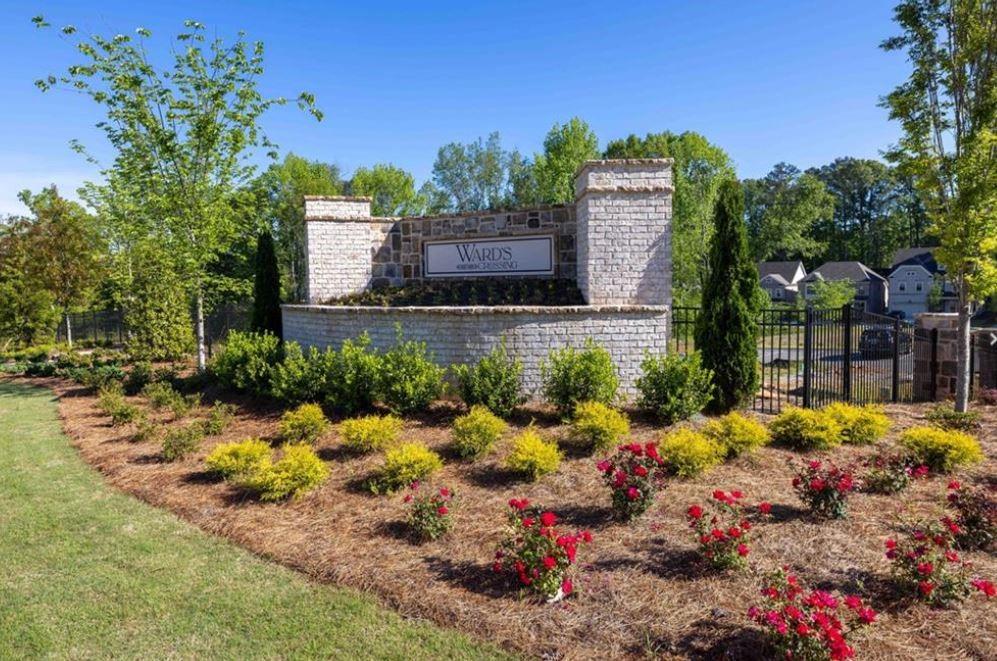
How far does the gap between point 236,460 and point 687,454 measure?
4.76m

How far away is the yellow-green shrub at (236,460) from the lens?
6.20 metres

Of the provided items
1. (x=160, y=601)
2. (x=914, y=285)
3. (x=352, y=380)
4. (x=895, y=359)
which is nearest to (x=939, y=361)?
(x=895, y=359)

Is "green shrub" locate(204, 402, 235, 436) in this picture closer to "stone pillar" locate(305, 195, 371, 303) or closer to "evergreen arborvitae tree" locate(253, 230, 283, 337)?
"evergreen arborvitae tree" locate(253, 230, 283, 337)

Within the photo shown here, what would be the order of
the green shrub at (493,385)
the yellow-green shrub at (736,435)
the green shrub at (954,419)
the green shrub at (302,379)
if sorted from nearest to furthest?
the yellow-green shrub at (736,435) < the green shrub at (954,419) < the green shrub at (493,385) < the green shrub at (302,379)

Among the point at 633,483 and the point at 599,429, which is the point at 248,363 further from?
the point at 633,483

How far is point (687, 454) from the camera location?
18.6 ft

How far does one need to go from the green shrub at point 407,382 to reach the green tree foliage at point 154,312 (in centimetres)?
695

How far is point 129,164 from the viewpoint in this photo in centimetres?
1129

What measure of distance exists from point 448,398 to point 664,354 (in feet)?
10.6

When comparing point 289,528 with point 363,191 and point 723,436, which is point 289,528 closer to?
point 723,436

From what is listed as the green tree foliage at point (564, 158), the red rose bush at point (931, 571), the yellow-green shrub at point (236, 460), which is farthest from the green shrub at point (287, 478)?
the green tree foliage at point (564, 158)

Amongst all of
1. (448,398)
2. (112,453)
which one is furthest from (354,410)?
(112,453)

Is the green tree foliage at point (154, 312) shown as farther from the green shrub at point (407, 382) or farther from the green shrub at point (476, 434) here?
the green shrub at point (476, 434)

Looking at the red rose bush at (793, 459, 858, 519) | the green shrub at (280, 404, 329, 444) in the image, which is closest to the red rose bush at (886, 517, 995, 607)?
the red rose bush at (793, 459, 858, 519)
